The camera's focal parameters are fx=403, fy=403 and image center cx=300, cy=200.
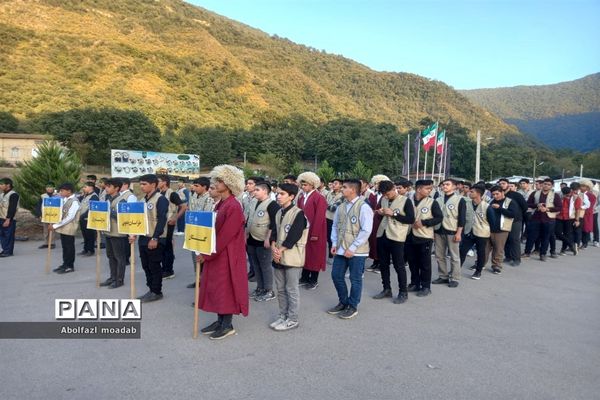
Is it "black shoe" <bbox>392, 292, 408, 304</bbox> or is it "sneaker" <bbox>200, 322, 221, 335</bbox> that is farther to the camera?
"black shoe" <bbox>392, 292, 408, 304</bbox>

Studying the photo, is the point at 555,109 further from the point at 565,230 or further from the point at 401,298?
the point at 401,298

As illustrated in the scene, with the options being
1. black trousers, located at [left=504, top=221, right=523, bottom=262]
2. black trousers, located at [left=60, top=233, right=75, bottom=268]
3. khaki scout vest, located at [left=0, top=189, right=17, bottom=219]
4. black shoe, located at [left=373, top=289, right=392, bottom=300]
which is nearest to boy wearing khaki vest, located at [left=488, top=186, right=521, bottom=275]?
black trousers, located at [left=504, top=221, right=523, bottom=262]

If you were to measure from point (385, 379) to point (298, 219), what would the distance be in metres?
1.99

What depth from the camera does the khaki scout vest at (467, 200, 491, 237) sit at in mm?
7824

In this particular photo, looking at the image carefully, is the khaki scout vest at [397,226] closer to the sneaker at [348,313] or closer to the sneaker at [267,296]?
the sneaker at [348,313]

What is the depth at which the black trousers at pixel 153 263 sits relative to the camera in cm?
591

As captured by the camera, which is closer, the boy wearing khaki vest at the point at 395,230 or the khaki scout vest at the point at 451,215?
the boy wearing khaki vest at the point at 395,230

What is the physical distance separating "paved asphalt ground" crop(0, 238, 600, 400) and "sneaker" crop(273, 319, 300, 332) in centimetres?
7

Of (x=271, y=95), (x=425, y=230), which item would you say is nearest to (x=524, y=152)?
(x=271, y=95)

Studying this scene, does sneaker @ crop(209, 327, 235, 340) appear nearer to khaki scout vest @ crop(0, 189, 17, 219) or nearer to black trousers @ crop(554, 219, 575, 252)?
khaki scout vest @ crop(0, 189, 17, 219)

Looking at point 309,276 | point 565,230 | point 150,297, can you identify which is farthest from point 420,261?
point 565,230

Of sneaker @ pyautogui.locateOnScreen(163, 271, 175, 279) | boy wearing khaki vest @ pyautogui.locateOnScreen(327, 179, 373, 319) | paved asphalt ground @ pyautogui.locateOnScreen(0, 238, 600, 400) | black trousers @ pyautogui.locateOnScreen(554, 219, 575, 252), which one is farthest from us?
black trousers @ pyautogui.locateOnScreen(554, 219, 575, 252)

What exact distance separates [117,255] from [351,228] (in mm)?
3920

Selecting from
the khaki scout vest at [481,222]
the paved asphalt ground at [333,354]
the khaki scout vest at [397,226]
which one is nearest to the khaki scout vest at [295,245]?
the paved asphalt ground at [333,354]
